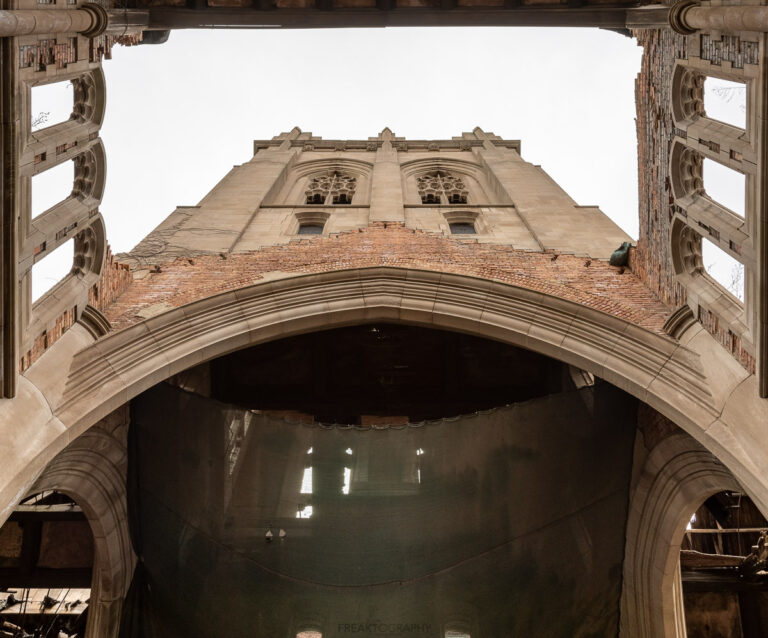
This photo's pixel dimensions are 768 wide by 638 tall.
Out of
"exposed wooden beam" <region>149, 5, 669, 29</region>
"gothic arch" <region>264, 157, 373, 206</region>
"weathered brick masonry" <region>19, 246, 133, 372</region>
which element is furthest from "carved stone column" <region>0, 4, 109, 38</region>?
"gothic arch" <region>264, 157, 373, 206</region>

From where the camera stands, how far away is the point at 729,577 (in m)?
11.5

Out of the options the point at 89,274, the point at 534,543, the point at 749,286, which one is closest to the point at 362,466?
the point at 534,543

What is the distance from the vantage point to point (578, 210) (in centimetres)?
1401

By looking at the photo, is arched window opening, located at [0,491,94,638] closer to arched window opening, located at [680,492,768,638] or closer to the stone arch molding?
the stone arch molding

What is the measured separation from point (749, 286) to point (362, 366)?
25.0 ft

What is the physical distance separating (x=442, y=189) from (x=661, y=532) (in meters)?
11.8

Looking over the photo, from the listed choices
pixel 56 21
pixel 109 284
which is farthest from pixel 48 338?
pixel 56 21

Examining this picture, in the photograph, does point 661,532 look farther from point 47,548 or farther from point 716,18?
point 47,548

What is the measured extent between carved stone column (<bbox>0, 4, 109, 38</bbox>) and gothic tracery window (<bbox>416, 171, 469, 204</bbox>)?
11299 millimetres

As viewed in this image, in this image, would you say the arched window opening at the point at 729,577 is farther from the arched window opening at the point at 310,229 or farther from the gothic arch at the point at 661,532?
the arched window opening at the point at 310,229

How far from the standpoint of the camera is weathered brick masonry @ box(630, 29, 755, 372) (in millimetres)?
8070

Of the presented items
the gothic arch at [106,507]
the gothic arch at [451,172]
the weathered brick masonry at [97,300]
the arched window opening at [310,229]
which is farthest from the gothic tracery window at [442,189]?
the gothic arch at [106,507]

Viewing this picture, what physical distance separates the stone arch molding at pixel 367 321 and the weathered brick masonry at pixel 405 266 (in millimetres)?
383

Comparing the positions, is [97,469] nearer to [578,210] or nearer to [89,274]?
[89,274]
